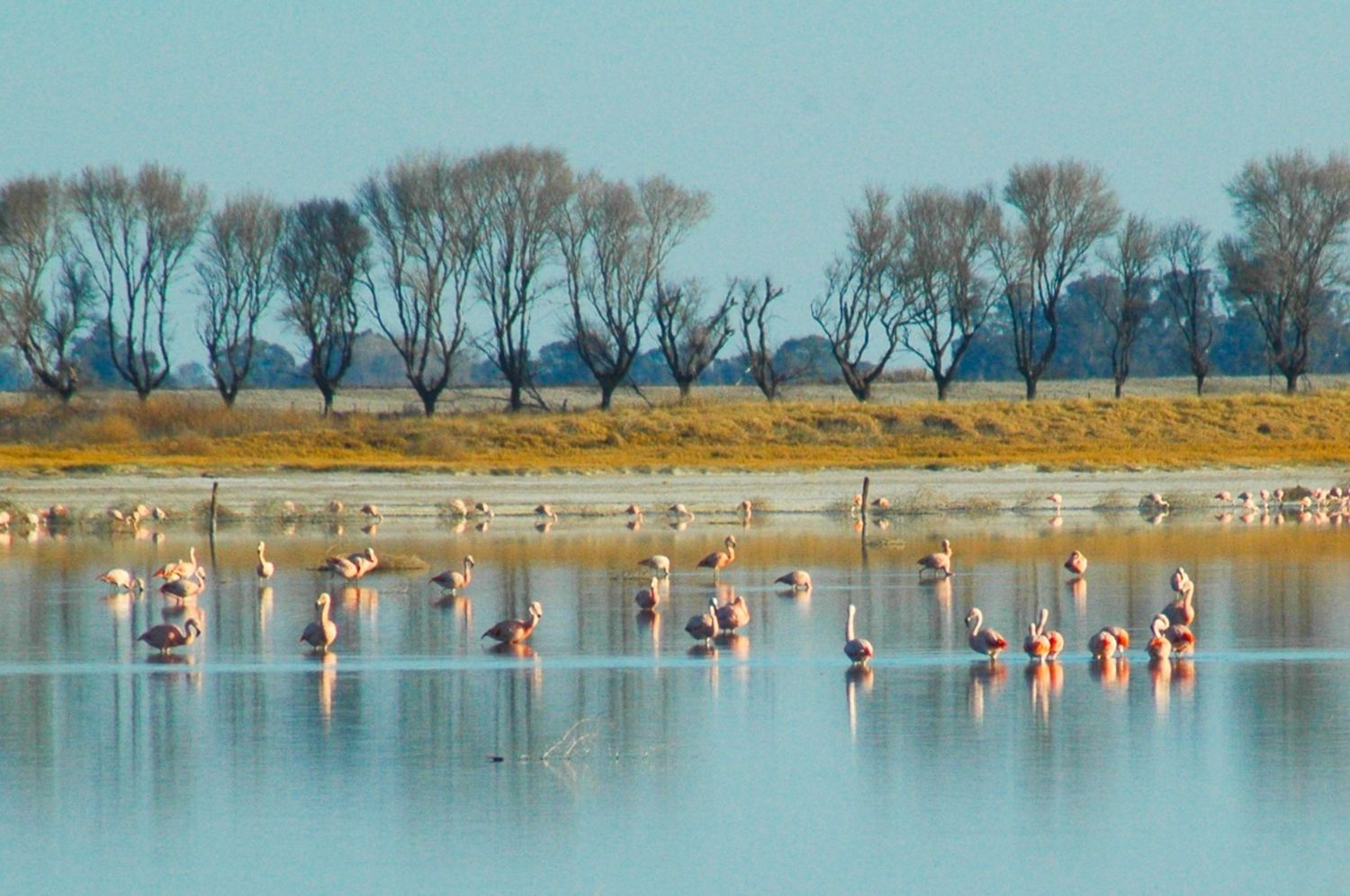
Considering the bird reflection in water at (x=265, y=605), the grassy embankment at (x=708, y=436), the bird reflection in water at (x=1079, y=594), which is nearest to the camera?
the bird reflection in water at (x=265, y=605)

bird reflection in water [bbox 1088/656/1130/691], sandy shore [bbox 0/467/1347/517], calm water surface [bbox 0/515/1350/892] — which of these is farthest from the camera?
sandy shore [bbox 0/467/1347/517]

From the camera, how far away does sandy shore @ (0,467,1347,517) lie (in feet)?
125

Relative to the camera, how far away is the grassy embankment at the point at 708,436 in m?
50.4

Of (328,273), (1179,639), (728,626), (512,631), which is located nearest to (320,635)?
(512,631)

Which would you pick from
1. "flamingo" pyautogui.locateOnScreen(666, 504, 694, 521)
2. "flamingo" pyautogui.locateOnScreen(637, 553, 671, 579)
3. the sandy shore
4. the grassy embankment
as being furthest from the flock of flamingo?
the grassy embankment

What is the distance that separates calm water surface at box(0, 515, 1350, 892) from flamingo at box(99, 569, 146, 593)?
1.86 ft

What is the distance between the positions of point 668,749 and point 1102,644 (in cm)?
464

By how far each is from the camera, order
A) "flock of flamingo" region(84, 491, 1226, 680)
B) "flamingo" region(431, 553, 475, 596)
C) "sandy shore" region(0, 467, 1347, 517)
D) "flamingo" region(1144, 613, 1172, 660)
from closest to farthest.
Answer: "flock of flamingo" region(84, 491, 1226, 680), "flamingo" region(1144, 613, 1172, 660), "flamingo" region(431, 553, 475, 596), "sandy shore" region(0, 467, 1347, 517)

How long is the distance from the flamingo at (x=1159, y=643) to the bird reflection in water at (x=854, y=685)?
216 centimetres

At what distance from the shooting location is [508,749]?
11.1m

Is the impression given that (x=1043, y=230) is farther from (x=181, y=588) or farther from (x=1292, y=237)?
(x=181, y=588)

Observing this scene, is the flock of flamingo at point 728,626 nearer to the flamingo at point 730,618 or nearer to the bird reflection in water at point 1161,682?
the flamingo at point 730,618

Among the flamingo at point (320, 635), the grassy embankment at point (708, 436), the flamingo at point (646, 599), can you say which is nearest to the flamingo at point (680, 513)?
the grassy embankment at point (708, 436)

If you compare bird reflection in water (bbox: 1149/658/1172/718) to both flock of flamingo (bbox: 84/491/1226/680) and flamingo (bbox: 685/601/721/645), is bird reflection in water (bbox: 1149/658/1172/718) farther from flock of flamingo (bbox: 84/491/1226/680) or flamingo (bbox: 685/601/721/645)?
flamingo (bbox: 685/601/721/645)
